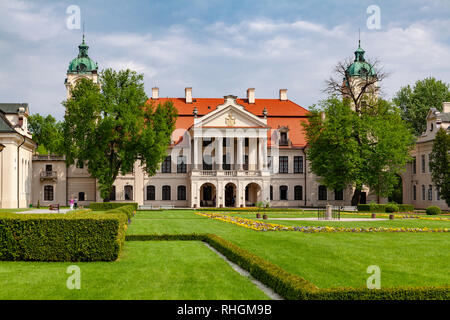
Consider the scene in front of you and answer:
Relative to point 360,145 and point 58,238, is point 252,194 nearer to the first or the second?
point 360,145

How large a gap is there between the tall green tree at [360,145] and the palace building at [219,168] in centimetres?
875

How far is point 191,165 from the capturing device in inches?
2584

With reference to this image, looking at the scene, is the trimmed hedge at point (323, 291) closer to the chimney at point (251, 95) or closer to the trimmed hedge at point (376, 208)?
the trimmed hedge at point (376, 208)

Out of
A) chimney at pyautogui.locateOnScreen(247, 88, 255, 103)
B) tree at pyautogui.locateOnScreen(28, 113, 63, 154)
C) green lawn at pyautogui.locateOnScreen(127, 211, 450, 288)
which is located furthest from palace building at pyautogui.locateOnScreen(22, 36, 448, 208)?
green lawn at pyautogui.locateOnScreen(127, 211, 450, 288)

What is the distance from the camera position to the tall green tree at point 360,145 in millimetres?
54750

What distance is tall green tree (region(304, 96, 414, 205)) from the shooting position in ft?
180

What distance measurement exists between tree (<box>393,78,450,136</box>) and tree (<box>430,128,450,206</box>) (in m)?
26.2

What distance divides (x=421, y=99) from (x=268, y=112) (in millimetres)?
27196

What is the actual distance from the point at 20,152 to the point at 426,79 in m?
61.0

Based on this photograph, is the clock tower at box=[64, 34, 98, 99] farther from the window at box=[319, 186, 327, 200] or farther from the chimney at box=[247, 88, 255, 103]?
the window at box=[319, 186, 327, 200]

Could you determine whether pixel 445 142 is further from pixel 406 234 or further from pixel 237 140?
pixel 406 234

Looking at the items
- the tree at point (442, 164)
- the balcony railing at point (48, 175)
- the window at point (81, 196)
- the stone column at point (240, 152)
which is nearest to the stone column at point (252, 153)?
the stone column at point (240, 152)

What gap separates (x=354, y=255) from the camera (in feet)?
53.1
